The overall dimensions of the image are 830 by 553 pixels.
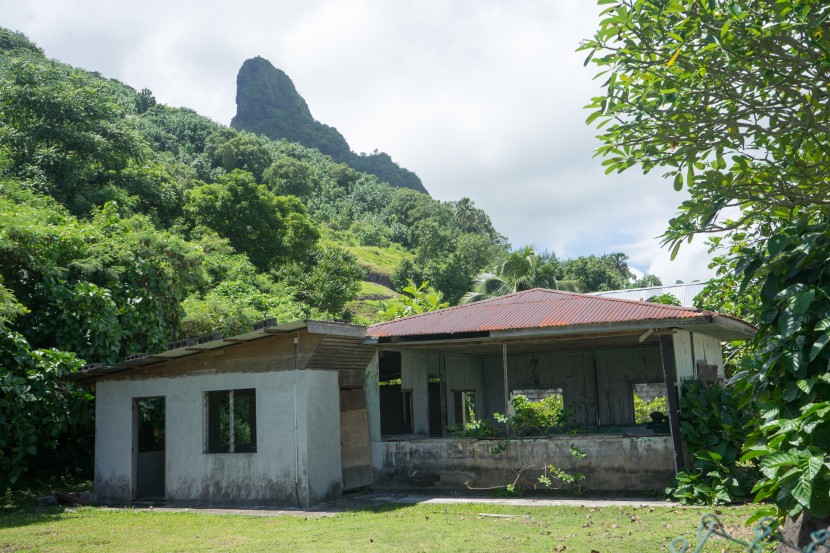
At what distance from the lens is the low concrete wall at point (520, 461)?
40.4 ft

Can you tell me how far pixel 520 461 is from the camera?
43.0ft

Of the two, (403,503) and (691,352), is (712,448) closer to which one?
(691,352)

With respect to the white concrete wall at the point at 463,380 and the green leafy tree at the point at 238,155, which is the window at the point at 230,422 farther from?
the green leafy tree at the point at 238,155

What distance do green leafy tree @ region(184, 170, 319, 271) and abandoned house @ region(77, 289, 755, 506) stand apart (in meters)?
25.2

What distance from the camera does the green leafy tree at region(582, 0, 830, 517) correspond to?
6.38 m

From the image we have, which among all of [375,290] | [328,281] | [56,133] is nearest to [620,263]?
[375,290]

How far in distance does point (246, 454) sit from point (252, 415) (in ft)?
3.24

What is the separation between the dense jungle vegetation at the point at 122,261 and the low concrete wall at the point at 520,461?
688 cm

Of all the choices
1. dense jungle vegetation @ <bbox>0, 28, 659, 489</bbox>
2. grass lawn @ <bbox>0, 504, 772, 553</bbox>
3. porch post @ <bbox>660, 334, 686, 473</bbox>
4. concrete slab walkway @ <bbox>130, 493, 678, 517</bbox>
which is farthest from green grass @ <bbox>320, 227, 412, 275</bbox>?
grass lawn @ <bbox>0, 504, 772, 553</bbox>

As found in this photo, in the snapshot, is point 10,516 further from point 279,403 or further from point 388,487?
point 388,487

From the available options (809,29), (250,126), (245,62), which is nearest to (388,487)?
(809,29)

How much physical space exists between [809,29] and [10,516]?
1369 centimetres

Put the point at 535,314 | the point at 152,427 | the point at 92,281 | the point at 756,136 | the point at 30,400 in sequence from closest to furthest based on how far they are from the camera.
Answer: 1. the point at 756,136
2. the point at 535,314
3. the point at 30,400
4. the point at 152,427
5. the point at 92,281

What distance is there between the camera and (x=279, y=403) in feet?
41.9
